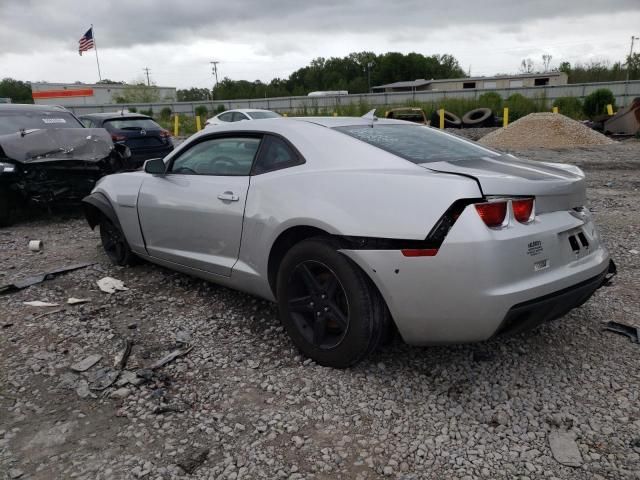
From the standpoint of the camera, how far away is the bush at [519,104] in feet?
83.3

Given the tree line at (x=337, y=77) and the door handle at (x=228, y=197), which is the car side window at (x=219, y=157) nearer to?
the door handle at (x=228, y=197)

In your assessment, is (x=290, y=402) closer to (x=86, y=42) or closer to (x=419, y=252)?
(x=419, y=252)

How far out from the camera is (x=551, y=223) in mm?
2639

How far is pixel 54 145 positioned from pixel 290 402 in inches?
233

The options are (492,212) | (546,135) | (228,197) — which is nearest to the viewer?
(492,212)

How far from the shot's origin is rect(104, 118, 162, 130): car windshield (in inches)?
426

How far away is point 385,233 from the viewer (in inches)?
102

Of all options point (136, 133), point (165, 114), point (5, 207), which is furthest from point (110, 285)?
point (165, 114)

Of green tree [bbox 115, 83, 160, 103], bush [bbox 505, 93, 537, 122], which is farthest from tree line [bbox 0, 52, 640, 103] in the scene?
bush [bbox 505, 93, 537, 122]

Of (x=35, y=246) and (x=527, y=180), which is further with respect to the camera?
(x=35, y=246)

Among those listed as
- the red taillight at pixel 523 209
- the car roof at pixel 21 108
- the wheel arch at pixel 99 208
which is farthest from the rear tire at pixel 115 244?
the car roof at pixel 21 108

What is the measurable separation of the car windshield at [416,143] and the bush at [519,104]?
23.7 metres

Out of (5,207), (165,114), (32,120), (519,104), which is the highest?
(165,114)

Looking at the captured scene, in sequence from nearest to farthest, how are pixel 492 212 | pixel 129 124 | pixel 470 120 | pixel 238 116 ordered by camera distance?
pixel 492 212, pixel 129 124, pixel 238 116, pixel 470 120
